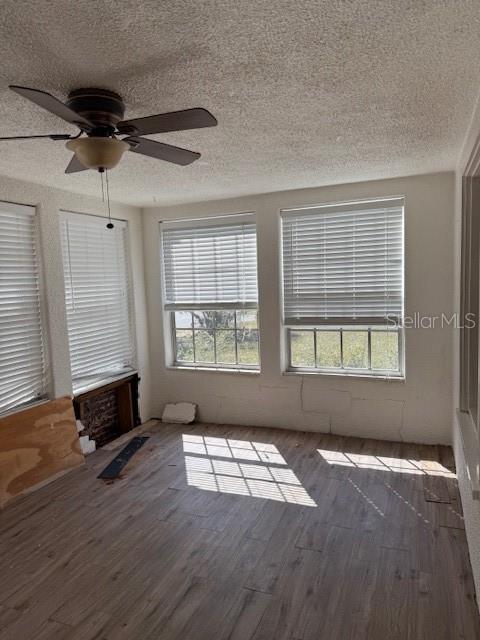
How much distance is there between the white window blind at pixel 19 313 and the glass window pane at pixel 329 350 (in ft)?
8.64

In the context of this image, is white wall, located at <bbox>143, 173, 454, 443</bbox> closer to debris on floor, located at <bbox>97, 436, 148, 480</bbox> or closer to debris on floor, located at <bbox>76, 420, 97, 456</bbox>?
debris on floor, located at <bbox>97, 436, 148, 480</bbox>

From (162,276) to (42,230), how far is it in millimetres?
1562

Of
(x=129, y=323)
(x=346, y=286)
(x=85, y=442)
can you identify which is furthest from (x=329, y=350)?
(x=85, y=442)

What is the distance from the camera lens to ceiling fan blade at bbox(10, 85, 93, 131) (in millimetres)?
1447

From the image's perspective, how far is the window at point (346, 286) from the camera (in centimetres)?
407

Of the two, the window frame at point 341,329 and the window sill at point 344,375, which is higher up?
the window frame at point 341,329

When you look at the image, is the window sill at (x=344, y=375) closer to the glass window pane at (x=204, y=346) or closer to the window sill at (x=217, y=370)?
the window sill at (x=217, y=370)

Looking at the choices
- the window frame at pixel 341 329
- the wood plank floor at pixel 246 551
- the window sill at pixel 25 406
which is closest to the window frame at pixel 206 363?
the window frame at pixel 341 329

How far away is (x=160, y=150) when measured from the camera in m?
2.13

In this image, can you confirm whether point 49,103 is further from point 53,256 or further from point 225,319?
point 225,319

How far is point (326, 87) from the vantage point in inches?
77.7

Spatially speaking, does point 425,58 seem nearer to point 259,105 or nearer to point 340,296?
point 259,105

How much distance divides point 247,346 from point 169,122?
3.25 metres

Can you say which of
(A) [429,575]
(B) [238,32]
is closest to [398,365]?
(A) [429,575]
